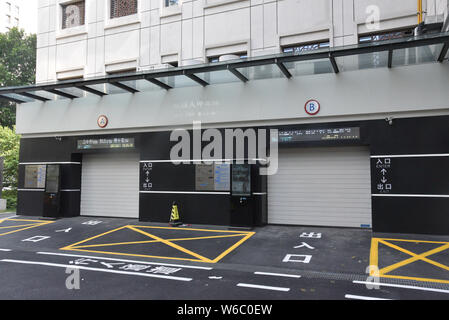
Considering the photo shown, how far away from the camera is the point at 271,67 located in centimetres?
1013

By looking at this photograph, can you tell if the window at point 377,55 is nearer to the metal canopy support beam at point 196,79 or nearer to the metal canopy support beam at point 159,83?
the metal canopy support beam at point 196,79

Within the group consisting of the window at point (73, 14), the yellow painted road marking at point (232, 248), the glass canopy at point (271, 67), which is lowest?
the yellow painted road marking at point (232, 248)

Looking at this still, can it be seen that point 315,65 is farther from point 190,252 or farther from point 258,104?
point 190,252

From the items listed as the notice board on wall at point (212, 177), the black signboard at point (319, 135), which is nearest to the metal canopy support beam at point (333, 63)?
the black signboard at point (319, 135)

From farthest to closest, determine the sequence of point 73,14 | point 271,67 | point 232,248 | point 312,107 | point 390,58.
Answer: point 73,14 → point 312,107 → point 271,67 → point 390,58 → point 232,248

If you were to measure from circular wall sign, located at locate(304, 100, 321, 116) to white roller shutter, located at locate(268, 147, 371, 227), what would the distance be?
4.15ft

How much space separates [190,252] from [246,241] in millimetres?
1733

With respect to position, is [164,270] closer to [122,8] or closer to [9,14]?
[122,8]

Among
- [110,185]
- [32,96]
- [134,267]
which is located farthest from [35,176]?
[134,267]

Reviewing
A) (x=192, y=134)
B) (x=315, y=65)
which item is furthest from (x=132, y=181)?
(x=315, y=65)

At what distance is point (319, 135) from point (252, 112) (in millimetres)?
2324

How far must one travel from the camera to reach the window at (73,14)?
14.9 metres

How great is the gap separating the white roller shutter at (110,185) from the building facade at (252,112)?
0.05 m

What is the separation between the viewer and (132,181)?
42.7 ft
